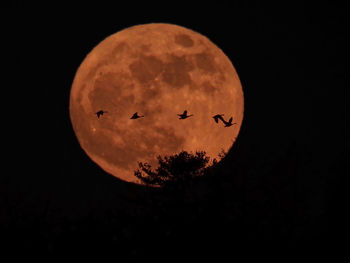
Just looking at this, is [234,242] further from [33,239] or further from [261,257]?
[33,239]

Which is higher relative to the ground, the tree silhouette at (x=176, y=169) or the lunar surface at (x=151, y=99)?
the lunar surface at (x=151, y=99)

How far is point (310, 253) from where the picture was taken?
12250 millimetres

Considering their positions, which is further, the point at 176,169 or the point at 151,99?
the point at 151,99

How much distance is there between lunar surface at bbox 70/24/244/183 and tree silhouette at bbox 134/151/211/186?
1.91ft

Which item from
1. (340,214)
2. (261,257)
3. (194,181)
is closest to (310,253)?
(261,257)

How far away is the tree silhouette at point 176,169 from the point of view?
16227 mm

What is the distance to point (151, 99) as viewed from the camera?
17.5 m

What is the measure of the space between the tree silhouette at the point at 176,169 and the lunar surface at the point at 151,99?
1.91ft

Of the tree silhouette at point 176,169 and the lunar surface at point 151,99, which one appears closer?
the tree silhouette at point 176,169

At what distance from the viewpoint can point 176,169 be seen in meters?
16.5

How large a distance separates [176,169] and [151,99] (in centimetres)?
316

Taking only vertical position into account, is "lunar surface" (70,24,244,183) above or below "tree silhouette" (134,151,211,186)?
above

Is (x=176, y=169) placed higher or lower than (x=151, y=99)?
lower

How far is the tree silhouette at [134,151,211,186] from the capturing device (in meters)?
16.2
